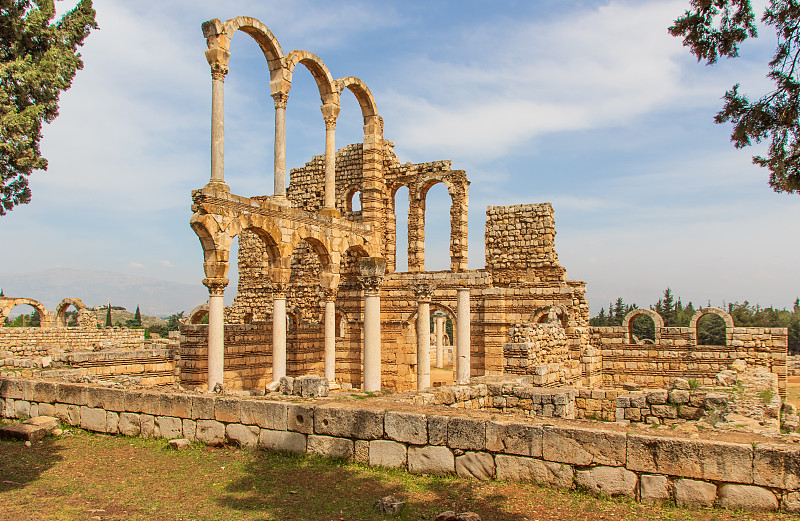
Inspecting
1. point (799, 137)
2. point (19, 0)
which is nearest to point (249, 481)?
point (19, 0)

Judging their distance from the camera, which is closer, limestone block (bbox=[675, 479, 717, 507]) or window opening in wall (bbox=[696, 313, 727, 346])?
limestone block (bbox=[675, 479, 717, 507])

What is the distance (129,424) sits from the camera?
9.87m

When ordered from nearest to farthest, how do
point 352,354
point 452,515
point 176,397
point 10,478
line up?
point 452,515 → point 10,478 → point 176,397 → point 352,354

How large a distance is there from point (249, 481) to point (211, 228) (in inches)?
336

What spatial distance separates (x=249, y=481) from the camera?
7.48 m

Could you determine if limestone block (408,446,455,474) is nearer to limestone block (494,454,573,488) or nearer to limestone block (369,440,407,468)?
limestone block (369,440,407,468)

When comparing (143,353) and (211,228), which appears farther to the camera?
(143,353)

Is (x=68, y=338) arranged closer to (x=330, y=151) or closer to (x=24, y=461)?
(x=330, y=151)

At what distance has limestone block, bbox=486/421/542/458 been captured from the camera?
6777 millimetres

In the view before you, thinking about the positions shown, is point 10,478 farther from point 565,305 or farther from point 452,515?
point 565,305

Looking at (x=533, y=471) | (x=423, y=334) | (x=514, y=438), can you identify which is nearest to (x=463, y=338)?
(x=423, y=334)

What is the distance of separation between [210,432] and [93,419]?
8.49 ft

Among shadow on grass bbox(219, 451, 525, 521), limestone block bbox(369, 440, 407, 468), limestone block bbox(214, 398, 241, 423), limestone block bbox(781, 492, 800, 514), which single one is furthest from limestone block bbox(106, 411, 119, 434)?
limestone block bbox(781, 492, 800, 514)

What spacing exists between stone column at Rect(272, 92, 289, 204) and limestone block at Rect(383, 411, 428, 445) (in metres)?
10.5
